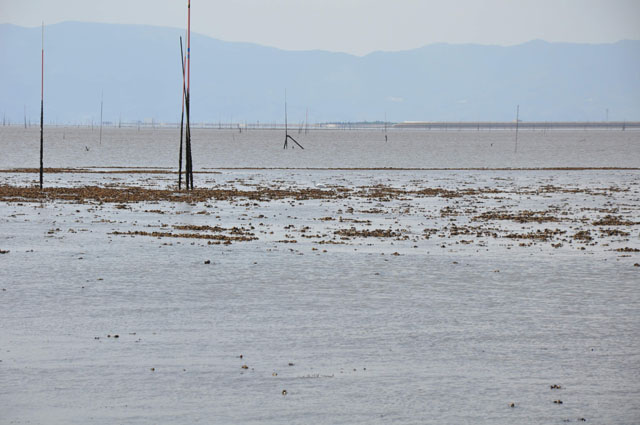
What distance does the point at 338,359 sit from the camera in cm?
1102

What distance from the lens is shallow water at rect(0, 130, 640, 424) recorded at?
30.7ft

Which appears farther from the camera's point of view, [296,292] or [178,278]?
[178,278]

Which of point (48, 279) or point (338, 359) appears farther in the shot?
point (48, 279)

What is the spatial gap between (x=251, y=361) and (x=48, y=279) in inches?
282

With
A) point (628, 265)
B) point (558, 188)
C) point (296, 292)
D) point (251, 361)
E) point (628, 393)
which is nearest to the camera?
point (628, 393)

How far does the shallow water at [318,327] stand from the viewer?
9344mm

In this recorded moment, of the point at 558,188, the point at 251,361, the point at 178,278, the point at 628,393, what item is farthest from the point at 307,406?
the point at 558,188

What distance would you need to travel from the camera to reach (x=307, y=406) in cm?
924

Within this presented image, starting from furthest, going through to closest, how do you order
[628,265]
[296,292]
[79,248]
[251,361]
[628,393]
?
[79,248], [628,265], [296,292], [251,361], [628,393]

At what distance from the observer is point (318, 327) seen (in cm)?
1281

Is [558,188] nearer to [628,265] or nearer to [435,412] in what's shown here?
[628,265]

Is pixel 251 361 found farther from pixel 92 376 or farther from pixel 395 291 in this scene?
pixel 395 291

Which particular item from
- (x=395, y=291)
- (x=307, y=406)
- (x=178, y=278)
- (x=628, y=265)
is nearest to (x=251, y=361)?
(x=307, y=406)

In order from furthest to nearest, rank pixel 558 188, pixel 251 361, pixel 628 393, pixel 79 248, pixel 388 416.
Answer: pixel 558 188, pixel 79 248, pixel 251 361, pixel 628 393, pixel 388 416
